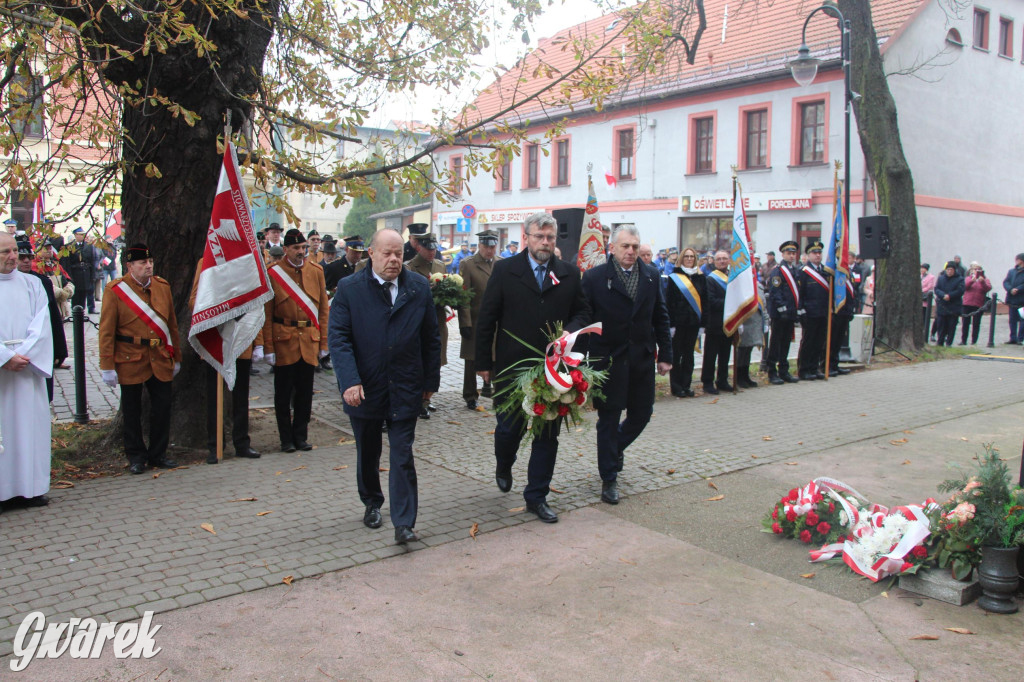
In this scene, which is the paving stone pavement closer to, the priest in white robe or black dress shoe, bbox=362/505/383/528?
black dress shoe, bbox=362/505/383/528

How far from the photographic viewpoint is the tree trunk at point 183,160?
7.38 metres

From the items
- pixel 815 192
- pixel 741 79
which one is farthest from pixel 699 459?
pixel 741 79

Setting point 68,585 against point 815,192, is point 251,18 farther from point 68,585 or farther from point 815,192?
point 815,192

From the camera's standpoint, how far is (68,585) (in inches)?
184

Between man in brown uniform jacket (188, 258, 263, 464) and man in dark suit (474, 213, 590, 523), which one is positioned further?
man in brown uniform jacket (188, 258, 263, 464)

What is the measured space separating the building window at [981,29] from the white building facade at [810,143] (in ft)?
0.75

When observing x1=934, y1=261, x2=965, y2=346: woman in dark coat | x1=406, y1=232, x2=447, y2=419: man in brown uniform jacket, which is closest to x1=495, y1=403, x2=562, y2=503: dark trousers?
x1=406, y1=232, x2=447, y2=419: man in brown uniform jacket

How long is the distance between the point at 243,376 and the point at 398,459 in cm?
294

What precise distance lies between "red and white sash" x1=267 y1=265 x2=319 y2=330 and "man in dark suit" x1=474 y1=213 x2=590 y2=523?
7.95 ft

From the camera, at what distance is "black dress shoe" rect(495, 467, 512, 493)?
6492mm

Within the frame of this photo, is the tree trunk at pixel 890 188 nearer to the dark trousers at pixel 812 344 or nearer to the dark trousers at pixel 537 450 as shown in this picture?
the dark trousers at pixel 812 344

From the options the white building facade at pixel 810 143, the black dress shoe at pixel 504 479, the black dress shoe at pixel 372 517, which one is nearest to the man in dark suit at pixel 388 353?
the black dress shoe at pixel 372 517

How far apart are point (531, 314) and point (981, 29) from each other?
98.6ft

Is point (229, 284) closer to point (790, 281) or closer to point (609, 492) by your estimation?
point (609, 492)
